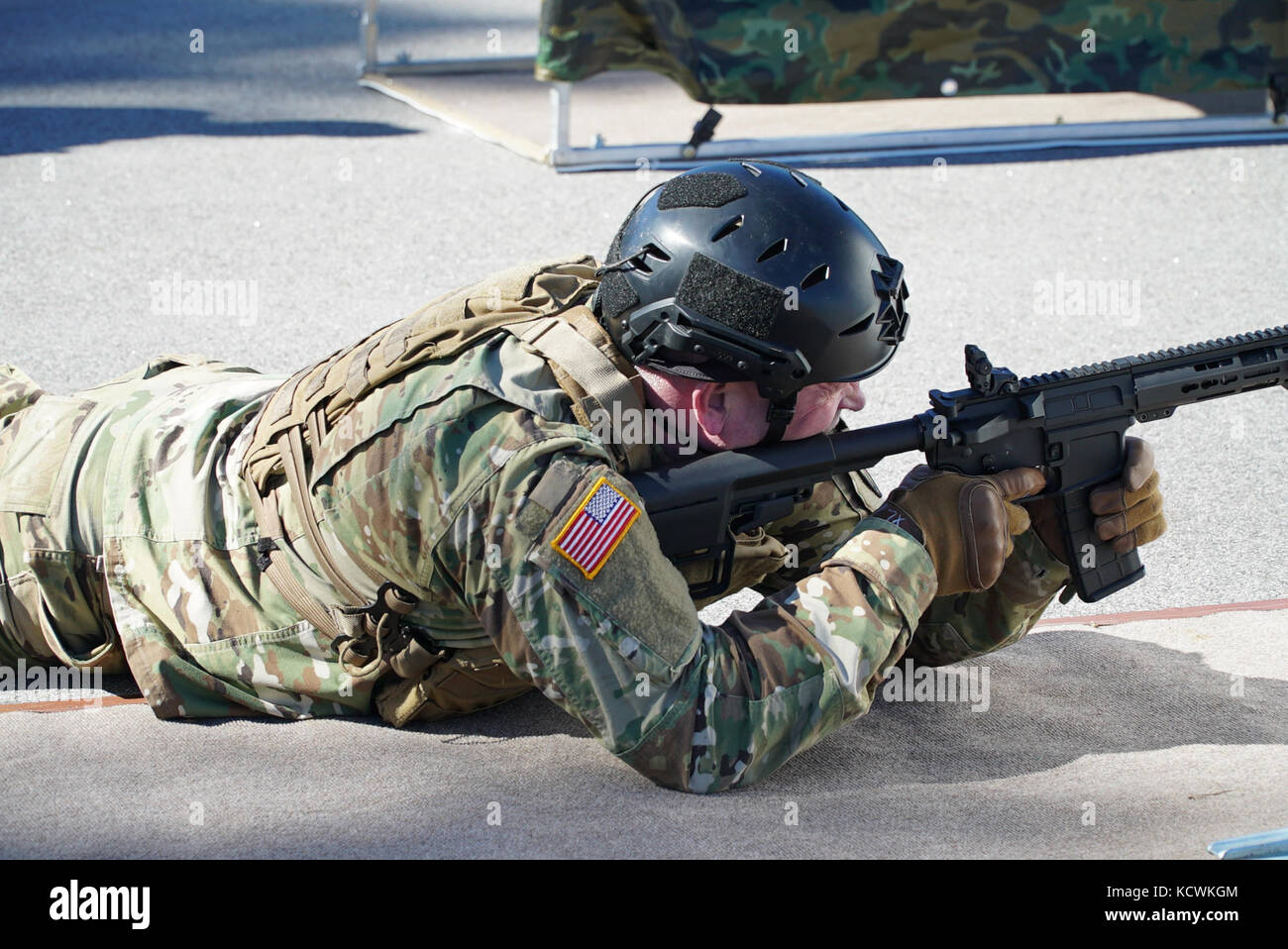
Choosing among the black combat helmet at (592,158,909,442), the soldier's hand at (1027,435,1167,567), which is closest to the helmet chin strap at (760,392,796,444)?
the black combat helmet at (592,158,909,442)

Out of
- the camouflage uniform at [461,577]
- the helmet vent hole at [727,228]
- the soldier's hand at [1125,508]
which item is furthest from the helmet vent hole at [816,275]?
the soldier's hand at [1125,508]

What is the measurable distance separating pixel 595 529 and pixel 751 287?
0.52 m

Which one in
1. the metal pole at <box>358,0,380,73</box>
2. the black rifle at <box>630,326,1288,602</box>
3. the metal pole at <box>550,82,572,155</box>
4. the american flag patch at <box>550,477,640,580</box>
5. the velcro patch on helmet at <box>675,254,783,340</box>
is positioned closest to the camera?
the american flag patch at <box>550,477,640,580</box>

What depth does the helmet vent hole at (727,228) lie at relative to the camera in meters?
2.42

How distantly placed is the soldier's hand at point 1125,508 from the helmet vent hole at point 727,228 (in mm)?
893

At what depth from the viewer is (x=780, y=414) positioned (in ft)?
8.32

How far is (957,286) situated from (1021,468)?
11.5 feet

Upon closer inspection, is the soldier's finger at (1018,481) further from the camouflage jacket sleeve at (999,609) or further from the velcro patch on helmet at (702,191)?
the velcro patch on helmet at (702,191)

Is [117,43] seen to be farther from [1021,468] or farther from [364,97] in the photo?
[1021,468]

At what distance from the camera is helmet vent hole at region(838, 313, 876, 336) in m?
2.46

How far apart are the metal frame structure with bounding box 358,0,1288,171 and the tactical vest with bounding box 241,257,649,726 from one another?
5072mm

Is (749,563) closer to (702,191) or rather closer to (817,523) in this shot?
(817,523)

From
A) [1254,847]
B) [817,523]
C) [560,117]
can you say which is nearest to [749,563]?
[817,523]

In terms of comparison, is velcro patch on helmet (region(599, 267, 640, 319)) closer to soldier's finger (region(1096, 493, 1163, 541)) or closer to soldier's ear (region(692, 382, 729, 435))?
soldier's ear (region(692, 382, 729, 435))
